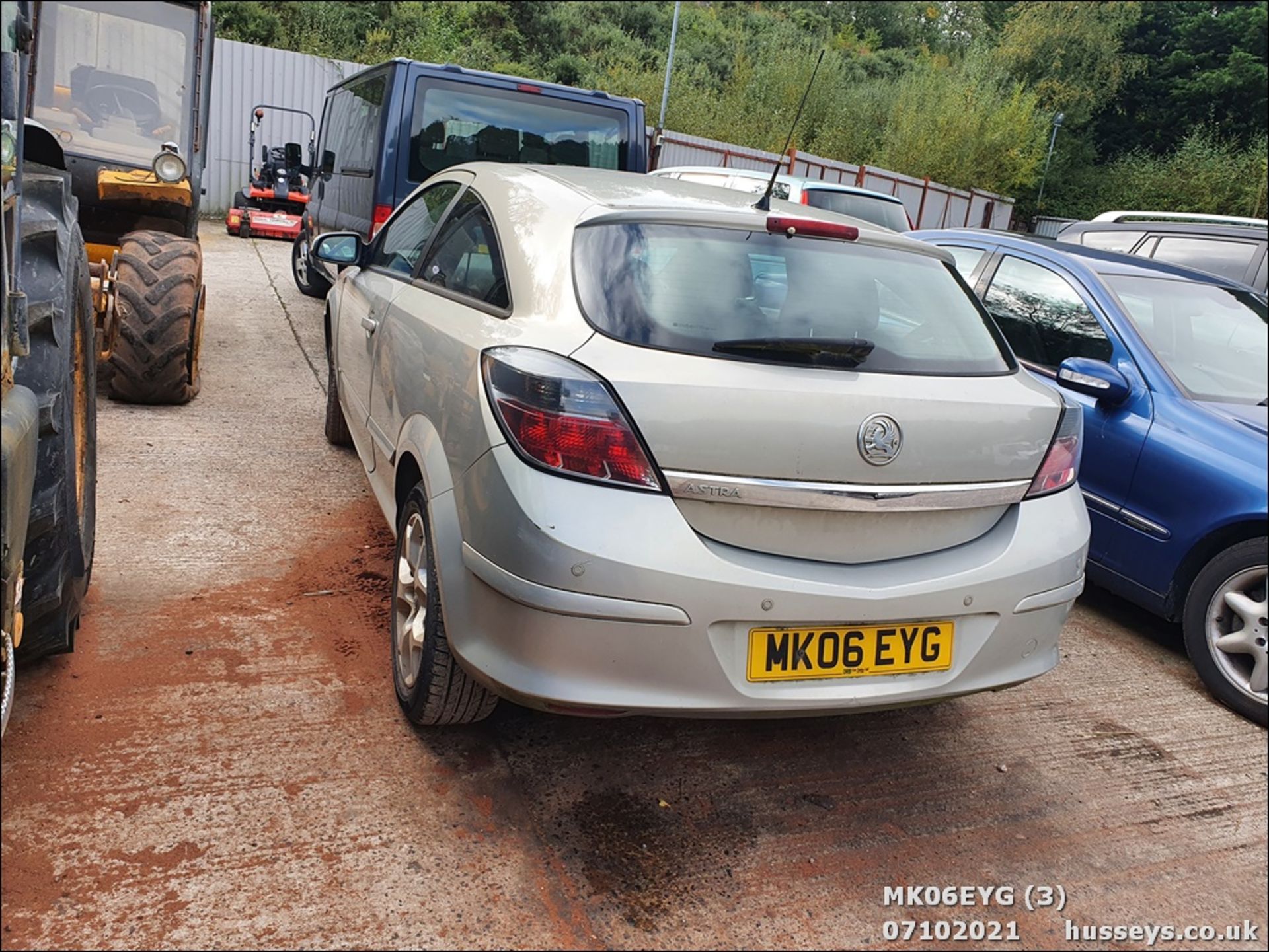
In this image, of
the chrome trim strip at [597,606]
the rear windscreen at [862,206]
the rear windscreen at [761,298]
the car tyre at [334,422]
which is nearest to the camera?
the chrome trim strip at [597,606]

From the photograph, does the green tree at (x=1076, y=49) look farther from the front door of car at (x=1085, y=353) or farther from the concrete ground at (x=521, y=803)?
the concrete ground at (x=521, y=803)

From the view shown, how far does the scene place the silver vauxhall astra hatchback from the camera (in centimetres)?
218

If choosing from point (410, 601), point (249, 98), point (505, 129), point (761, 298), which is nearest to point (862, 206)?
point (505, 129)

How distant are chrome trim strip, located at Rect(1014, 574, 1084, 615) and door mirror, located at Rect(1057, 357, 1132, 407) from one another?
57 cm

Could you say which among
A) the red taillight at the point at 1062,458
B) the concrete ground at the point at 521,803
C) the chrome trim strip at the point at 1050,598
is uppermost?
the red taillight at the point at 1062,458

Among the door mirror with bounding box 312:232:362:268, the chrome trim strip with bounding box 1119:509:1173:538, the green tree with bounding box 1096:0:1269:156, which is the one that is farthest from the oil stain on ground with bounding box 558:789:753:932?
the green tree with bounding box 1096:0:1269:156

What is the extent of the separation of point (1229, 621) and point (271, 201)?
12.3 metres

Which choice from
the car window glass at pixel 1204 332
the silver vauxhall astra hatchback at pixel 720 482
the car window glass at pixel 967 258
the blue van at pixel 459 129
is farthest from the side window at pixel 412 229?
the car window glass at pixel 967 258

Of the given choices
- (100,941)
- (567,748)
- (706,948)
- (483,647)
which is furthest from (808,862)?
(100,941)

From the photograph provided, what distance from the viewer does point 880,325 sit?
2.53m

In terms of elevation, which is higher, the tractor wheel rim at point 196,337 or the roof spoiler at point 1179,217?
the roof spoiler at point 1179,217

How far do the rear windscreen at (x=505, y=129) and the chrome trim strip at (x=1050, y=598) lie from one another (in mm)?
5088

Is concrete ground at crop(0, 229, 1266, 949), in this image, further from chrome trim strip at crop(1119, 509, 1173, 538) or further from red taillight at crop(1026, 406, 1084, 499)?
red taillight at crop(1026, 406, 1084, 499)

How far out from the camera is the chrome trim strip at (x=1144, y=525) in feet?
12.0
